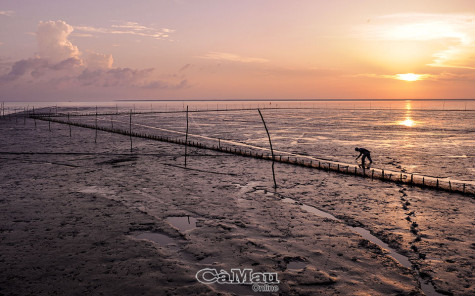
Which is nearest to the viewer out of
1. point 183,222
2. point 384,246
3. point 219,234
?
point 384,246

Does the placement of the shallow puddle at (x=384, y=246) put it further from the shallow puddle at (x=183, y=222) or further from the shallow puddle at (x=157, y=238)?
the shallow puddle at (x=183, y=222)

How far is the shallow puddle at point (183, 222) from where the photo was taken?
Result: 1445 centimetres

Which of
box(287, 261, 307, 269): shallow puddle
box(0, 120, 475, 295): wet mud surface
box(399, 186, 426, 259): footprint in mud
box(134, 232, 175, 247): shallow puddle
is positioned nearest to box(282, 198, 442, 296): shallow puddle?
box(287, 261, 307, 269): shallow puddle

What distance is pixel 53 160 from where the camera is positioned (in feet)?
102

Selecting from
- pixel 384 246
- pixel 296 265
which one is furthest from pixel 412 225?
pixel 296 265

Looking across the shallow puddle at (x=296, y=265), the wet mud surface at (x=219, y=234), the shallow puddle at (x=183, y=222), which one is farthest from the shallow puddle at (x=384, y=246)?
the shallow puddle at (x=183, y=222)

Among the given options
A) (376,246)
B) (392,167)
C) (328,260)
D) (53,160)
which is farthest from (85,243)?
(392,167)

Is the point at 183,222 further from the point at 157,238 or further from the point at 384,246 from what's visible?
the point at 384,246

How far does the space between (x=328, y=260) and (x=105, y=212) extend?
35.4ft

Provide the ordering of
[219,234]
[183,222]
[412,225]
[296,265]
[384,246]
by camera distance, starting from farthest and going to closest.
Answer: [183,222], [412,225], [219,234], [384,246], [296,265]

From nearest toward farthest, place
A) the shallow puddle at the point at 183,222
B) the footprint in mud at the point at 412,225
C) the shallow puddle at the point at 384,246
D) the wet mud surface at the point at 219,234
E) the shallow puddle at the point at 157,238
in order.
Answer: the shallow puddle at the point at 384,246, the wet mud surface at the point at 219,234, the footprint in mud at the point at 412,225, the shallow puddle at the point at 157,238, the shallow puddle at the point at 183,222

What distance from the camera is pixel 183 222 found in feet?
49.5

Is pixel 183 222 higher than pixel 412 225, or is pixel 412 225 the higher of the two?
pixel 412 225

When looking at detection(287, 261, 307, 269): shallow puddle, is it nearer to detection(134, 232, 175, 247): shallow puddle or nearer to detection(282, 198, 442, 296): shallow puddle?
detection(282, 198, 442, 296): shallow puddle
